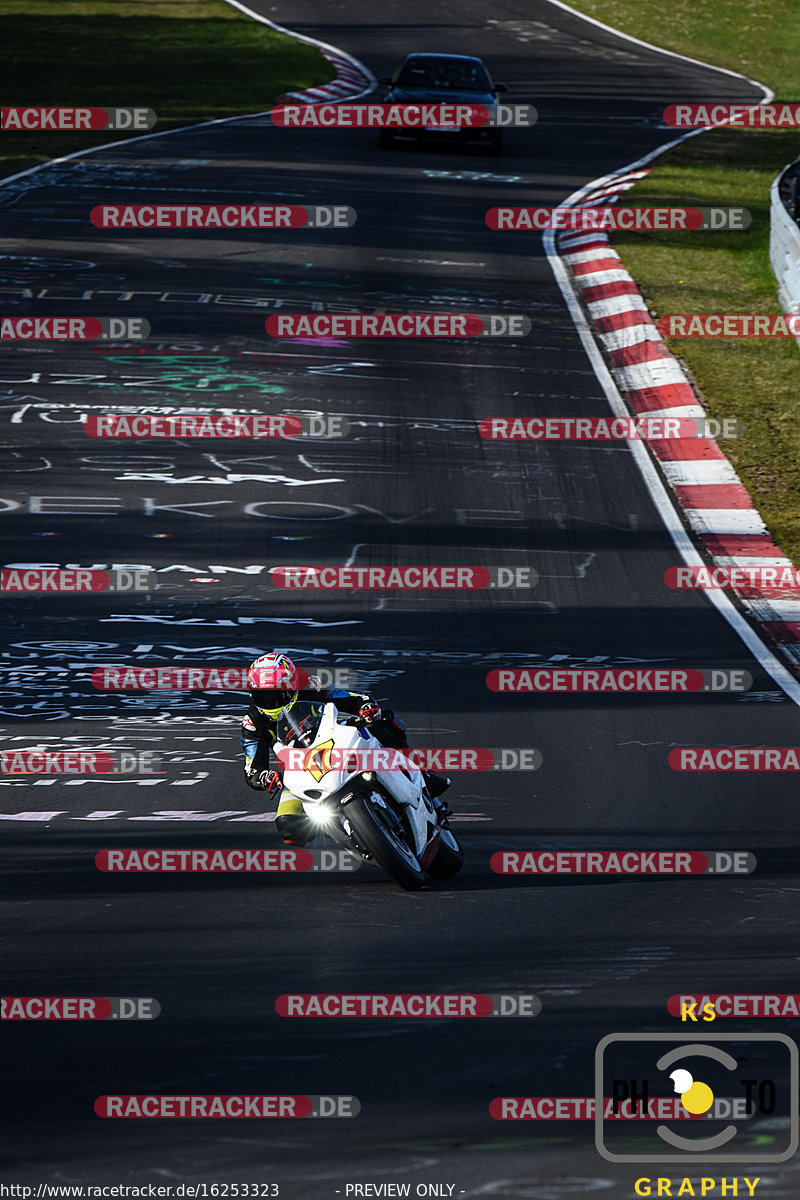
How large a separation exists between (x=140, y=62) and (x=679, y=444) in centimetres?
2182

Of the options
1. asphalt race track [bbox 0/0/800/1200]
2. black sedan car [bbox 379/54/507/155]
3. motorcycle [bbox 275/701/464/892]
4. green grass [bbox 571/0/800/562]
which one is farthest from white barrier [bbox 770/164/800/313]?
motorcycle [bbox 275/701/464/892]

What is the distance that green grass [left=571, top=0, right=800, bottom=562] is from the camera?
14266 mm

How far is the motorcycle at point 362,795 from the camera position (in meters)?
6.80

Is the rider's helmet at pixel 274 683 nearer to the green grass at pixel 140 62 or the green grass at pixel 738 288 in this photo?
the green grass at pixel 738 288

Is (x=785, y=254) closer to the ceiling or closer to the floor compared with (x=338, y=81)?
closer to the floor

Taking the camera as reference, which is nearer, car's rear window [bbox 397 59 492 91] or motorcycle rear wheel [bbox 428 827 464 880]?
motorcycle rear wheel [bbox 428 827 464 880]

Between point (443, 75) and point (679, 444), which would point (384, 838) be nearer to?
point (679, 444)

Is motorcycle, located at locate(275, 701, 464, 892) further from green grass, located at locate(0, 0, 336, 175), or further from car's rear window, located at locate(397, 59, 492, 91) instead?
car's rear window, located at locate(397, 59, 492, 91)

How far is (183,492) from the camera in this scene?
43.9ft

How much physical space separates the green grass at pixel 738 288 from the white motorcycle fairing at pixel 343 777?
6125mm

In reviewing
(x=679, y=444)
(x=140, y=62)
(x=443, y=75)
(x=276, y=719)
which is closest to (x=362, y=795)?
(x=276, y=719)

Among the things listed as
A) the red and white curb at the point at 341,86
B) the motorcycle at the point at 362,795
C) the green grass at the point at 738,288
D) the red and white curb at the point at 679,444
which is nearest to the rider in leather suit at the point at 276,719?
the motorcycle at the point at 362,795

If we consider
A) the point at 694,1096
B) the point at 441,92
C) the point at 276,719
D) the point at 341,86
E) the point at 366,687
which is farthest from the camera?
the point at 341,86

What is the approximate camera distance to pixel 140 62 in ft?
107
